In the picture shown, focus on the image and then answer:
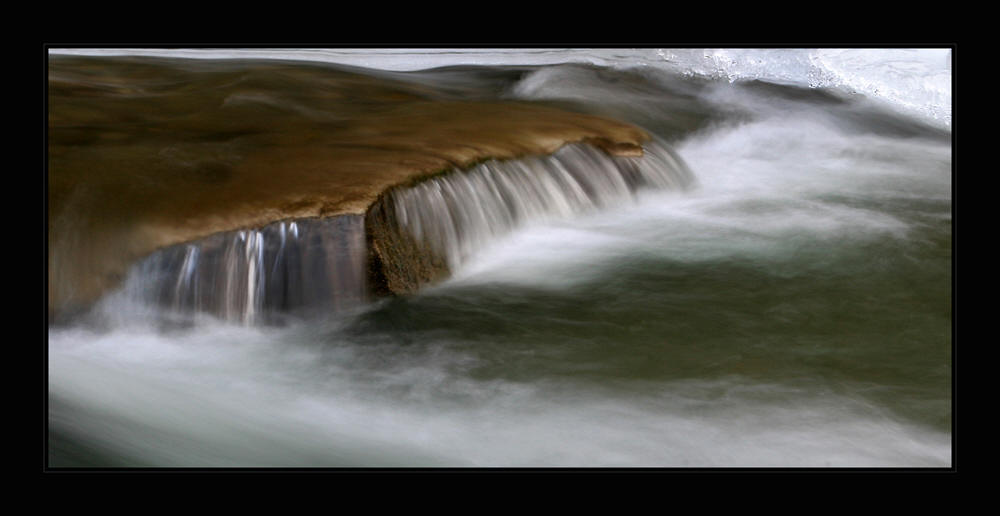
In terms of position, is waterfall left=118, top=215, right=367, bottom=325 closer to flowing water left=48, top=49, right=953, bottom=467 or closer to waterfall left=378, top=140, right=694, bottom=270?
flowing water left=48, top=49, right=953, bottom=467

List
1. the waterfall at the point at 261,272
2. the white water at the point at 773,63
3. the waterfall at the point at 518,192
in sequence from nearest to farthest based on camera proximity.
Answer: the waterfall at the point at 261,272, the waterfall at the point at 518,192, the white water at the point at 773,63

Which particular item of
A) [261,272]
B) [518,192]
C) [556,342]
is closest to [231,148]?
[261,272]

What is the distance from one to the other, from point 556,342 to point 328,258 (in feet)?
3.05

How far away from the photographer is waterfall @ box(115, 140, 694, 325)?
3668 millimetres

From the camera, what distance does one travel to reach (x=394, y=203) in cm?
405

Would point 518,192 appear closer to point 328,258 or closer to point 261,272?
point 328,258

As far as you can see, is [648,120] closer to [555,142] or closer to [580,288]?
[555,142]

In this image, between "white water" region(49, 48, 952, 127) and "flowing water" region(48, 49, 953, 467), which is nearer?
"flowing water" region(48, 49, 953, 467)

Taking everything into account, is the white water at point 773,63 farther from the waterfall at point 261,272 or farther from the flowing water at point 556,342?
the waterfall at point 261,272

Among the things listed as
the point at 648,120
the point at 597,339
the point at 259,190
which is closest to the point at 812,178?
the point at 648,120

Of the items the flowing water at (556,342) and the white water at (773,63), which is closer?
the flowing water at (556,342)

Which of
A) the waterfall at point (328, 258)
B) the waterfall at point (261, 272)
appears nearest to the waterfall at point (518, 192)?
the waterfall at point (328, 258)

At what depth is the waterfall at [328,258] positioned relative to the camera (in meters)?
3.67

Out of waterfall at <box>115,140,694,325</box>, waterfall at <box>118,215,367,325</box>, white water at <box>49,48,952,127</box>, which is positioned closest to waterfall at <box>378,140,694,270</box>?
waterfall at <box>115,140,694,325</box>
